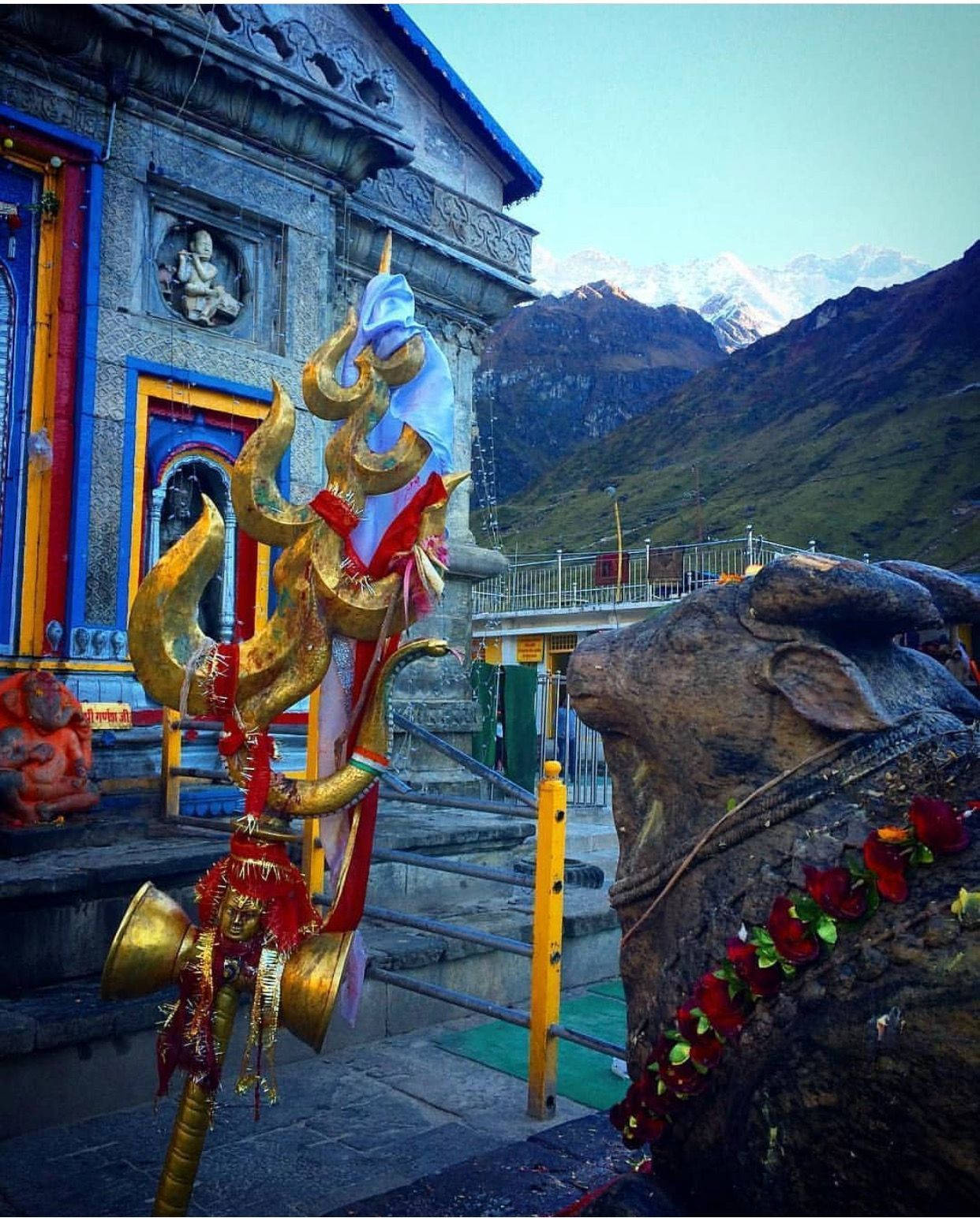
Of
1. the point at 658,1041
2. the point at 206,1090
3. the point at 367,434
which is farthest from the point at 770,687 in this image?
the point at 206,1090

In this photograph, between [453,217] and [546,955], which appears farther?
[453,217]

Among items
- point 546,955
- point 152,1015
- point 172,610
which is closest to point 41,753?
point 152,1015

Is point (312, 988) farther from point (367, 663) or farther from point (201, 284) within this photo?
point (201, 284)

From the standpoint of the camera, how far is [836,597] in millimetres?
1837

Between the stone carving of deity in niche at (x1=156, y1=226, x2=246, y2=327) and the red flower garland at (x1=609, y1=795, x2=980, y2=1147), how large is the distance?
263 inches

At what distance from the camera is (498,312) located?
1023 centimetres

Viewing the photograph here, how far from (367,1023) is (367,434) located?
2.89 metres

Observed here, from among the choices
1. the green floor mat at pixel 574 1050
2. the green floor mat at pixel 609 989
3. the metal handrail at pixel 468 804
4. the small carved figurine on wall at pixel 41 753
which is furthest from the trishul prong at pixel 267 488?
the green floor mat at pixel 609 989

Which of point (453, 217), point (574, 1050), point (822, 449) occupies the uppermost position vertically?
point (822, 449)

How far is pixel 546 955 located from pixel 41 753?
3.22 m

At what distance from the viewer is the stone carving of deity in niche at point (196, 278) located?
7.18 m

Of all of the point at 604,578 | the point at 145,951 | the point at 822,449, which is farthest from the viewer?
the point at 822,449

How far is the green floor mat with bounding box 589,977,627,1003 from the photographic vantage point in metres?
5.22

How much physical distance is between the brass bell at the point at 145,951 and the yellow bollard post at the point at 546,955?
59.2 inches
